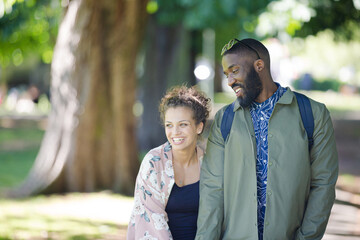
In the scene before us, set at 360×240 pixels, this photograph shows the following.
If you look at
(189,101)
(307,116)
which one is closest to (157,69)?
(189,101)

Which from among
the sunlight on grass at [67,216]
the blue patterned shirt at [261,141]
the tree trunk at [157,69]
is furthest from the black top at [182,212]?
the tree trunk at [157,69]

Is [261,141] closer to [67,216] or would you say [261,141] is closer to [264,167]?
[264,167]

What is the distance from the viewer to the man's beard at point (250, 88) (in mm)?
3338

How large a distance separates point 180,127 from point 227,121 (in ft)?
1.17

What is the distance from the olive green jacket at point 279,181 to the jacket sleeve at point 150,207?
0.26 m

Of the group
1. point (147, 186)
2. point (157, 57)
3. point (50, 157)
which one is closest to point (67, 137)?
point (50, 157)

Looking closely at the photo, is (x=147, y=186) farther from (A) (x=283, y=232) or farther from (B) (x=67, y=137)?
(B) (x=67, y=137)

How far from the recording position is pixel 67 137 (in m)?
9.65

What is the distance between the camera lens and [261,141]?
338 centimetres

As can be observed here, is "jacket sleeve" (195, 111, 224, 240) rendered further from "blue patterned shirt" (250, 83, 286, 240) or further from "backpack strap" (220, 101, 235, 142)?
"blue patterned shirt" (250, 83, 286, 240)

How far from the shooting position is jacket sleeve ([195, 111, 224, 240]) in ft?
11.2

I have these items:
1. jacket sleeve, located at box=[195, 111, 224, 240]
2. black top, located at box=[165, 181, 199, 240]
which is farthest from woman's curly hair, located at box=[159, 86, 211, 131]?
black top, located at box=[165, 181, 199, 240]

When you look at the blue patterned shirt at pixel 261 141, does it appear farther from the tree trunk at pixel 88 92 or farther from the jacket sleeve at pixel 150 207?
the tree trunk at pixel 88 92

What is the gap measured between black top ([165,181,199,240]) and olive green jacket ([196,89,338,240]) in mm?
184
